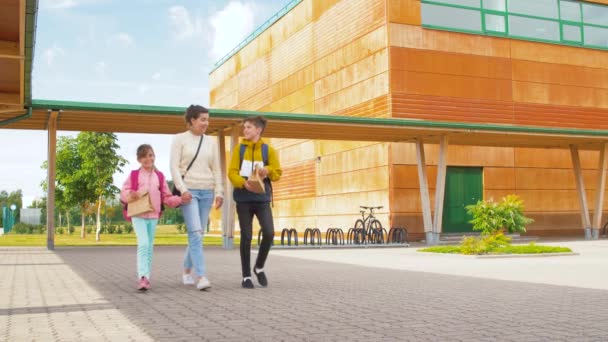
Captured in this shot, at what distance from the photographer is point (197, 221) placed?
7.81 m

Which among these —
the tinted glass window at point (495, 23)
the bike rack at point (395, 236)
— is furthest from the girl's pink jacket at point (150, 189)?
the tinted glass window at point (495, 23)

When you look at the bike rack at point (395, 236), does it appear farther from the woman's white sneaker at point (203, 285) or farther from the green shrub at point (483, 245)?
the woman's white sneaker at point (203, 285)

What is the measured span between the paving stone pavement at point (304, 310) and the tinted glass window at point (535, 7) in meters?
22.3

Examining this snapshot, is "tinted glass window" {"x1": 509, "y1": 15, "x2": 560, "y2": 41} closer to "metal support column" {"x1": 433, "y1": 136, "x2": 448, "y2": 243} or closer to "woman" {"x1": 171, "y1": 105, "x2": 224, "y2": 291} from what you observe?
"metal support column" {"x1": 433, "y1": 136, "x2": 448, "y2": 243}

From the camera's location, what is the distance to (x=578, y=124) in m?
29.9

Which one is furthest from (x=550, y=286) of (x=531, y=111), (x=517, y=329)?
(x=531, y=111)

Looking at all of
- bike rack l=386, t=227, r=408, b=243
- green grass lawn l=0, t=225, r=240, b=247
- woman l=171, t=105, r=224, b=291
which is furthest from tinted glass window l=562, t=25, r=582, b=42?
woman l=171, t=105, r=224, b=291

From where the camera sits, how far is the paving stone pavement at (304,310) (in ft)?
16.0

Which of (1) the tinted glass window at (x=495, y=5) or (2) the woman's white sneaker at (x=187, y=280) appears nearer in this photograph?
(2) the woman's white sneaker at (x=187, y=280)

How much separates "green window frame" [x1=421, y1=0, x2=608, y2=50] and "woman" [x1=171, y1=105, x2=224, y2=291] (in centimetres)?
2049

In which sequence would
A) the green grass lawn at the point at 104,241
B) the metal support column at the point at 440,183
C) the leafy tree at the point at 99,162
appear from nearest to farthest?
1. the metal support column at the point at 440,183
2. the green grass lawn at the point at 104,241
3. the leafy tree at the point at 99,162

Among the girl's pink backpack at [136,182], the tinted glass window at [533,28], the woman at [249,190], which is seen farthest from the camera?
A: the tinted glass window at [533,28]

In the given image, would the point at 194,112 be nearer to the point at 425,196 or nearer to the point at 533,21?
the point at 425,196

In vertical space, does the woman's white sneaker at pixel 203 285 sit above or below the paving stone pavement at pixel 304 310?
above
